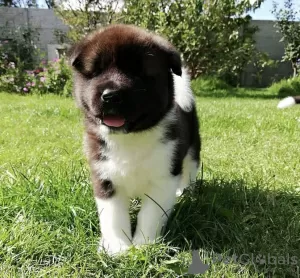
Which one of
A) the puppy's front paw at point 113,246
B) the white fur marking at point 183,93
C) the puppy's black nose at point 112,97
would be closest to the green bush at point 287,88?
the white fur marking at point 183,93

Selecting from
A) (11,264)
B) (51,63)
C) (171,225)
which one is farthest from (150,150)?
(51,63)

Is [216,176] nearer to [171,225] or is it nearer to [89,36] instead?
[171,225]

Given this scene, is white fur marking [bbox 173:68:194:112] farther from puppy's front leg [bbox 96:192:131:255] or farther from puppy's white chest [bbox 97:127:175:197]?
puppy's front leg [bbox 96:192:131:255]

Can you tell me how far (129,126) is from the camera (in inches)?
77.7

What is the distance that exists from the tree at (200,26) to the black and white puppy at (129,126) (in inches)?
380

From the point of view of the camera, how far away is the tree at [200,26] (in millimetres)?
11844

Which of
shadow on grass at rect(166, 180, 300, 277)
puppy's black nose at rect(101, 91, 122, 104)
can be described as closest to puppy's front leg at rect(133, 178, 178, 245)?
shadow on grass at rect(166, 180, 300, 277)

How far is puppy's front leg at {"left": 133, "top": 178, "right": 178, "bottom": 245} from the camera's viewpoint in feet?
6.91

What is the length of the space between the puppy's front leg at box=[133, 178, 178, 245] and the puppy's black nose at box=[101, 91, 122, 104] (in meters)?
0.55

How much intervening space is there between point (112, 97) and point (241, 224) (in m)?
1.11

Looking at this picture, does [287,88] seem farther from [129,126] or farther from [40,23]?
[129,126]

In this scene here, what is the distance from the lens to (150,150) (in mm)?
2094

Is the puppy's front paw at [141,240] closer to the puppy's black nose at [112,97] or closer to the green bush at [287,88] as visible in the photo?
the puppy's black nose at [112,97]

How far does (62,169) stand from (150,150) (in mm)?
1154
